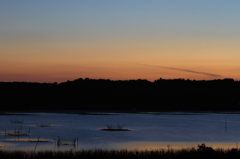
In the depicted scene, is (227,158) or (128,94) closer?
(227,158)

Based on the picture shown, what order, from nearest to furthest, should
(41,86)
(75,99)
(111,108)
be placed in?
(111,108) → (75,99) → (41,86)

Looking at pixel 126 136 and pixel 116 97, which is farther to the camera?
pixel 116 97

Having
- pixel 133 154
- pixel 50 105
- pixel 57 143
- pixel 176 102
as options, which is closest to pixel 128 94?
pixel 176 102

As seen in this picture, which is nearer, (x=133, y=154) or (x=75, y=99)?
(x=133, y=154)

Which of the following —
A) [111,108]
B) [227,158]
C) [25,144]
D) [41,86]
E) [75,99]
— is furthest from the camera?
[41,86]

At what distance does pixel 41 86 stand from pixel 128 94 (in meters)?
38.3

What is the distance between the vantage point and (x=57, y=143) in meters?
36.4

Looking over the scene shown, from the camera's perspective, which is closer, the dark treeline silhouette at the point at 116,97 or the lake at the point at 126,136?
the lake at the point at 126,136

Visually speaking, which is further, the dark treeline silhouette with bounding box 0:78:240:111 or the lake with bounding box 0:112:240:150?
the dark treeline silhouette with bounding box 0:78:240:111

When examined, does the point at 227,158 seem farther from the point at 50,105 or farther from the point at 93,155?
the point at 50,105

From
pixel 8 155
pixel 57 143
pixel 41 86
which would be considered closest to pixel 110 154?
pixel 8 155

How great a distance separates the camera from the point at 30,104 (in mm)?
145375

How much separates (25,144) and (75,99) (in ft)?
394

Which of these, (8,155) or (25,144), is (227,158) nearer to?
(8,155)
